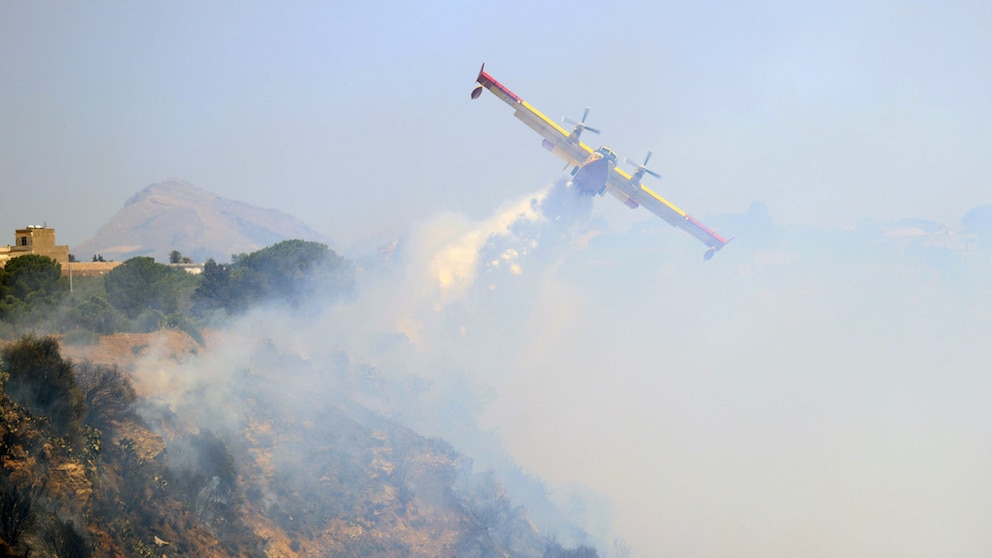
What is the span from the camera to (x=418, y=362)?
235 feet

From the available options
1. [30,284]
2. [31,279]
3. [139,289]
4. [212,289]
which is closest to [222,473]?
[30,284]

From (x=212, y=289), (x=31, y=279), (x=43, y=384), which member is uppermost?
(x=212, y=289)

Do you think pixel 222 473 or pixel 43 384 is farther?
pixel 222 473

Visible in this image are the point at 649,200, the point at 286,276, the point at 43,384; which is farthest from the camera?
the point at 286,276

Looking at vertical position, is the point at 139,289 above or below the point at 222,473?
above

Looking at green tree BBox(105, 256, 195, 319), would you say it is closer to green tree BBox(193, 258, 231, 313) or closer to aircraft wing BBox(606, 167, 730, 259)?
green tree BBox(193, 258, 231, 313)

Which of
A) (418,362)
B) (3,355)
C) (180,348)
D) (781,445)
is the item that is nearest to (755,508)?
(781,445)

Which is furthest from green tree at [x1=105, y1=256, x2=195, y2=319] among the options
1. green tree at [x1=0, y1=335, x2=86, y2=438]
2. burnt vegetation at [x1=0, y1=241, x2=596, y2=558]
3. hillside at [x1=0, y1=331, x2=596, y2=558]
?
green tree at [x1=0, y1=335, x2=86, y2=438]

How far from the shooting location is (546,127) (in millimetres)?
55281

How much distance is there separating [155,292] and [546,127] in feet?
105

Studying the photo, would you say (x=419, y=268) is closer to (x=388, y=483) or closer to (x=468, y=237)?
(x=468, y=237)

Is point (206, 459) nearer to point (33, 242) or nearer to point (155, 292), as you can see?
point (155, 292)

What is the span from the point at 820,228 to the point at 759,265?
22446 millimetres

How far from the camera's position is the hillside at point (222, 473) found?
2645 cm
